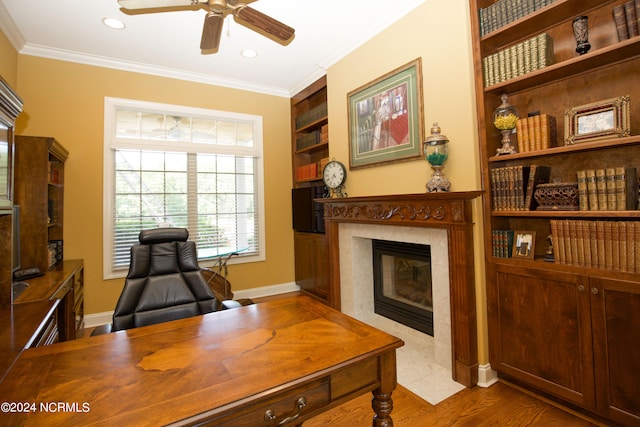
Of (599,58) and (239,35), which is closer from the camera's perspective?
(599,58)

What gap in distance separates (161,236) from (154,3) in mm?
1504

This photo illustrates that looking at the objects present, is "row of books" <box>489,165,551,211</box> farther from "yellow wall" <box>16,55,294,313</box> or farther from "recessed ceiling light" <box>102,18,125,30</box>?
"yellow wall" <box>16,55,294,313</box>

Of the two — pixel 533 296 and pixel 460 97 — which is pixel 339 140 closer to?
pixel 460 97

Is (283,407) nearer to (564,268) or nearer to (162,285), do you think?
(162,285)

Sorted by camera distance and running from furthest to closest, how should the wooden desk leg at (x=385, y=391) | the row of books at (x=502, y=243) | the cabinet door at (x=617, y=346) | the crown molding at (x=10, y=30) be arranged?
1. the crown molding at (x=10, y=30)
2. the row of books at (x=502, y=243)
3. the cabinet door at (x=617, y=346)
4. the wooden desk leg at (x=385, y=391)

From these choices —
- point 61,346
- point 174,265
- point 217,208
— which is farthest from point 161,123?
point 61,346

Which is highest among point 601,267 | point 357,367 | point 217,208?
point 217,208

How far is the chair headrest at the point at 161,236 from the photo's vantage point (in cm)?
228

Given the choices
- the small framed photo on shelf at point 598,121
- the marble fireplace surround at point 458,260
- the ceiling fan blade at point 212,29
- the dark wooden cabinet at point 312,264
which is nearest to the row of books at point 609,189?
the small framed photo on shelf at point 598,121

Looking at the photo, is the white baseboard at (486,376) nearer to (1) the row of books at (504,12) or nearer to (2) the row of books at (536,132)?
(2) the row of books at (536,132)

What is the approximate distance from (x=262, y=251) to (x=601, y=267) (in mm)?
3737

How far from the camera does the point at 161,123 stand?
398 centimetres

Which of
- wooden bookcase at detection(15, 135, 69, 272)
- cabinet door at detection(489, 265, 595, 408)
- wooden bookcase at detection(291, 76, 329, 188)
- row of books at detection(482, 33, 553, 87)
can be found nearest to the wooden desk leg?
cabinet door at detection(489, 265, 595, 408)

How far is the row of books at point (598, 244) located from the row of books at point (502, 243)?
25 cm
